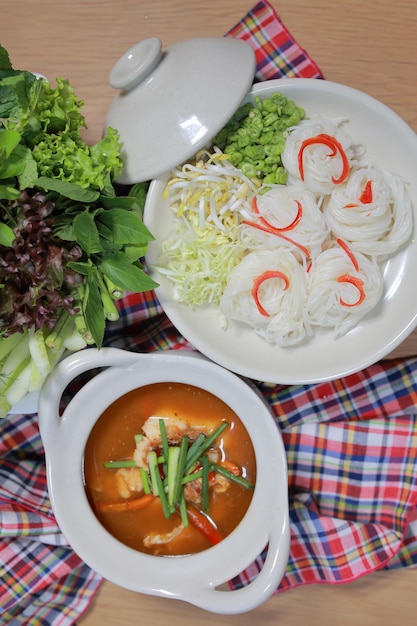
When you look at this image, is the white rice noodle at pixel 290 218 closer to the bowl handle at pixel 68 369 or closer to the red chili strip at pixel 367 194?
the red chili strip at pixel 367 194

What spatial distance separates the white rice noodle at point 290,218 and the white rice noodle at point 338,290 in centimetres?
5

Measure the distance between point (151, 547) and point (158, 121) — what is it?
0.97 m

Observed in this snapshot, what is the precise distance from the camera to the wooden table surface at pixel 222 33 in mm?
1496

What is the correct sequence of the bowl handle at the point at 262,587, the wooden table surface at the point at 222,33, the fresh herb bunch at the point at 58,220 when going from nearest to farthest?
the fresh herb bunch at the point at 58,220 → the bowl handle at the point at 262,587 → the wooden table surface at the point at 222,33

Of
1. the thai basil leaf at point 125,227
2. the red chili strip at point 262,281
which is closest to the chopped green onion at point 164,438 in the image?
the red chili strip at point 262,281

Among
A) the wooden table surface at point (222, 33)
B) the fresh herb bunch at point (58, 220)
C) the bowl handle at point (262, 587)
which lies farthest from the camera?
the wooden table surface at point (222, 33)

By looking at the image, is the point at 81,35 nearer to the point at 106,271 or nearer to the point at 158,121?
the point at 158,121

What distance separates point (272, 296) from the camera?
1.47 metres

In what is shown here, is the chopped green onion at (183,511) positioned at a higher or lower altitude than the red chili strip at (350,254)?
lower

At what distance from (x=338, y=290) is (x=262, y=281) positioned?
6.4 inches

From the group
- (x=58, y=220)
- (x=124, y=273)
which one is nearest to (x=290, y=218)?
(x=124, y=273)

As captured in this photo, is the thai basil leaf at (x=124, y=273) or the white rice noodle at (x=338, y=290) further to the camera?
the white rice noodle at (x=338, y=290)

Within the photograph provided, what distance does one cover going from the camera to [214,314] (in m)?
1.52

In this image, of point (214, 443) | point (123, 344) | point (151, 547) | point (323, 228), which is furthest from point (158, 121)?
point (151, 547)
